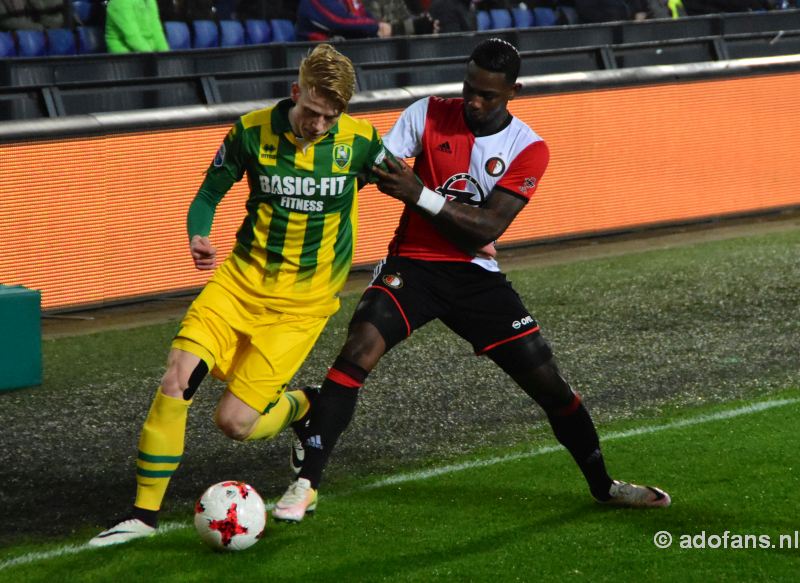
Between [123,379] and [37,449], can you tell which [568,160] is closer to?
[123,379]

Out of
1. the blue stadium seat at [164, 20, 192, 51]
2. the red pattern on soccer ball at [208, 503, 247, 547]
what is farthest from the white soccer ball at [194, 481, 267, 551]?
the blue stadium seat at [164, 20, 192, 51]

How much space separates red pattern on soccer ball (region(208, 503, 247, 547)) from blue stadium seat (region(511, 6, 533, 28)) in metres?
12.9

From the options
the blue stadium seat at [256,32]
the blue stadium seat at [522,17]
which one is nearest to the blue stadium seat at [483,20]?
the blue stadium seat at [522,17]

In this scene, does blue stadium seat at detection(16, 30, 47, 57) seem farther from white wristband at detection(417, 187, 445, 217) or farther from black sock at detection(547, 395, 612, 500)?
black sock at detection(547, 395, 612, 500)

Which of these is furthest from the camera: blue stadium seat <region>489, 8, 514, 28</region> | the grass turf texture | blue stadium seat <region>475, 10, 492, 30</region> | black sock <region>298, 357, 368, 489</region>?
blue stadium seat <region>489, 8, 514, 28</region>

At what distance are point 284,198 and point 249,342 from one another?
0.61 m

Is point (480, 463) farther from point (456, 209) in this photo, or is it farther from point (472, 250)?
point (456, 209)

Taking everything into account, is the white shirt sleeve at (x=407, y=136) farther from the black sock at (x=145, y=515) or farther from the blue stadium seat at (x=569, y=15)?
the blue stadium seat at (x=569, y=15)

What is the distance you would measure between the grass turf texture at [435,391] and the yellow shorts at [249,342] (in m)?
0.68

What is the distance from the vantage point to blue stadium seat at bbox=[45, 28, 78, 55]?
484 inches

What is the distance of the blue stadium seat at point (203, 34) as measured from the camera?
45.8 ft

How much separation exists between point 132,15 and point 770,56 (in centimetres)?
730

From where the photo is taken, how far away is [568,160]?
44.2 ft

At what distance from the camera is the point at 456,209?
563 centimetres
